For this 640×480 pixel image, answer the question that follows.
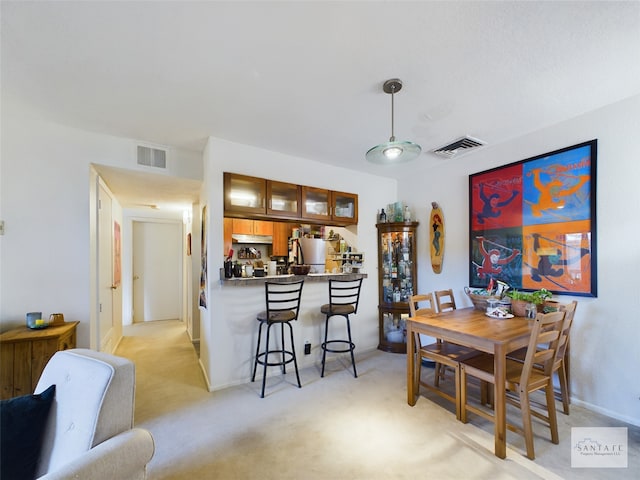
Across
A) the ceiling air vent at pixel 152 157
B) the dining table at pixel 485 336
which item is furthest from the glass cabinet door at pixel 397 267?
the ceiling air vent at pixel 152 157

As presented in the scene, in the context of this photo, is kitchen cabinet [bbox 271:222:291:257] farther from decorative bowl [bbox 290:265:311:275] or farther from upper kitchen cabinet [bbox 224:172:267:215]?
upper kitchen cabinet [bbox 224:172:267:215]

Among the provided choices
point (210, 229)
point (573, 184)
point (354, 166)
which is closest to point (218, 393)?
point (210, 229)

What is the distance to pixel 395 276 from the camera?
4094 millimetres

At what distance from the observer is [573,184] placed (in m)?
2.56

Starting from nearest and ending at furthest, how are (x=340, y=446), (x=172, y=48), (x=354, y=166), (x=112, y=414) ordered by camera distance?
(x=112, y=414)
(x=172, y=48)
(x=340, y=446)
(x=354, y=166)

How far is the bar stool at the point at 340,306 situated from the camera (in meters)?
3.20

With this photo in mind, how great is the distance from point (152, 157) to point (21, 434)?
2.68 m

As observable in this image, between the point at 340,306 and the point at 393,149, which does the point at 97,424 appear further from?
the point at 340,306

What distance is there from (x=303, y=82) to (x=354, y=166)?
1.96 m

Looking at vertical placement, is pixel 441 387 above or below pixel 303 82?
below

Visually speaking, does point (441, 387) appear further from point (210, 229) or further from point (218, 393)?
point (210, 229)

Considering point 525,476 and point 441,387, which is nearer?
point 525,476

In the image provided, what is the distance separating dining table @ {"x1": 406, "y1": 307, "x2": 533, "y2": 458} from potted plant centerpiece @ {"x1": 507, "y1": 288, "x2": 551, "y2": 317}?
10 cm

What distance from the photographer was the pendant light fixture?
6.32 feet
